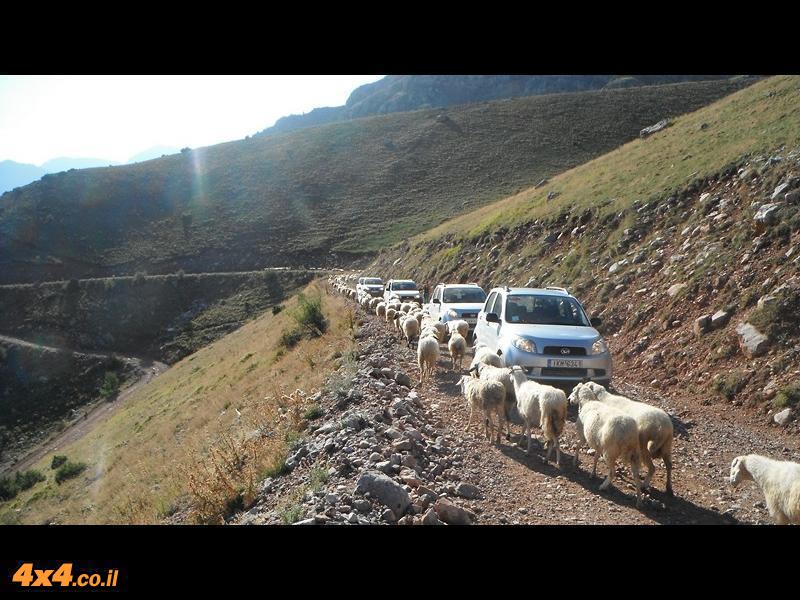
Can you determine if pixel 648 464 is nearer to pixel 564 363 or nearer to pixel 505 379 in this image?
pixel 505 379

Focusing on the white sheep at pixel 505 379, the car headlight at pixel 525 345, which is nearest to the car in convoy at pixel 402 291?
the car headlight at pixel 525 345

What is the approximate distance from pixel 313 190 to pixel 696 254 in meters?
65.7

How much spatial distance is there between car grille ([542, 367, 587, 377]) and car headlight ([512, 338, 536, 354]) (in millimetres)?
381

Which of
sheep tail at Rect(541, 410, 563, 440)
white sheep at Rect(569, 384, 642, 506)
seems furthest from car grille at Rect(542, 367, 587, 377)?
white sheep at Rect(569, 384, 642, 506)

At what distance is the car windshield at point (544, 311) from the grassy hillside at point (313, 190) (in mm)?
47332

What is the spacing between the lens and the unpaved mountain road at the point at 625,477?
572 cm

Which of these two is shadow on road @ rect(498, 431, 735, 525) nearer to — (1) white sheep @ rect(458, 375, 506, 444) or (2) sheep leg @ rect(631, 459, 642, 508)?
(2) sheep leg @ rect(631, 459, 642, 508)

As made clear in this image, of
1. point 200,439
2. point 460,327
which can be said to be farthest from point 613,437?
point 200,439

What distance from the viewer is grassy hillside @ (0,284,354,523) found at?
9054mm

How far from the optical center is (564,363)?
9.36 meters
